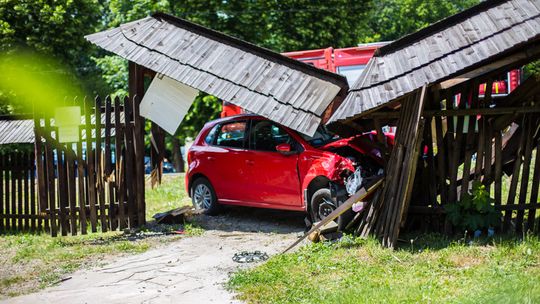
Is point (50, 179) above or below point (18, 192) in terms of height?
above

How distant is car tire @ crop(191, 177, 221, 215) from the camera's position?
11547 millimetres

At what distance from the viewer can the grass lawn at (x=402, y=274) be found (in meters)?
6.02

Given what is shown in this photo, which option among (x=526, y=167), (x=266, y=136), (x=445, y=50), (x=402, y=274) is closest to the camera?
(x=402, y=274)

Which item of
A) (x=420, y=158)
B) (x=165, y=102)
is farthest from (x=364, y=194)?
(x=165, y=102)

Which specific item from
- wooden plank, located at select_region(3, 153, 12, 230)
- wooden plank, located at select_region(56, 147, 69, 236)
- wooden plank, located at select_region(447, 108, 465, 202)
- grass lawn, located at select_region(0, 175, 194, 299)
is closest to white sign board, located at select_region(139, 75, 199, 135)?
wooden plank, located at select_region(56, 147, 69, 236)

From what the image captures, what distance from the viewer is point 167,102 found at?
1095 centimetres

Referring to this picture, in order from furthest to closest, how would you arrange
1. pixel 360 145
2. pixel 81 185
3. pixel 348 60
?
pixel 348 60 < pixel 81 185 < pixel 360 145

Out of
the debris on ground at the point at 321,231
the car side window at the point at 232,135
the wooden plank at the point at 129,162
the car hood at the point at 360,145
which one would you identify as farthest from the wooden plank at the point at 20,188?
the debris on ground at the point at 321,231

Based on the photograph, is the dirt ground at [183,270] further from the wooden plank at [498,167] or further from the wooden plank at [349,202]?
the wooden plank at [498,167]

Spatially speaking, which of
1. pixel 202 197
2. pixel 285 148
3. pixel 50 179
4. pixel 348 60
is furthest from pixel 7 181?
pixel 348 60

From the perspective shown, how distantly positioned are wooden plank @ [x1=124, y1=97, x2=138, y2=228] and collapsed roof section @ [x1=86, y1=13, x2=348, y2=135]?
35.5 inches

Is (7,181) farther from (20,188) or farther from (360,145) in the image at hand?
(360,145)

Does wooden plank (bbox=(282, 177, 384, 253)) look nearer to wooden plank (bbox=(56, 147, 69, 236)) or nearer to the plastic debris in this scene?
the plastic debris

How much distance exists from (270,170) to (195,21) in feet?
50.1
